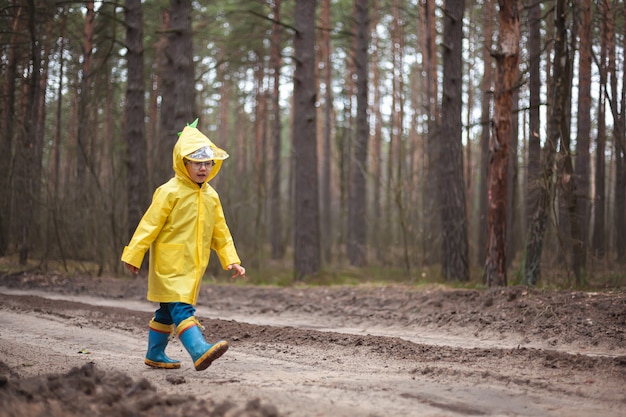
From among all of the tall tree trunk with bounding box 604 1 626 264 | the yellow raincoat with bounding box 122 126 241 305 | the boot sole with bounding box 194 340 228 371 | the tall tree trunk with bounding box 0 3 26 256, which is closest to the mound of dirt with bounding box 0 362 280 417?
the boot sole with bounding box 194 340 228 371

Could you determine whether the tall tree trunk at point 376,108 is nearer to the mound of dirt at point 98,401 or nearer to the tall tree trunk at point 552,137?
the tall tree trunk at point 552,137

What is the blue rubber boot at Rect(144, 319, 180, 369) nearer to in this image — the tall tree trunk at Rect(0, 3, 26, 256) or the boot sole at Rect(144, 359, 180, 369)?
the boot sole at Rect(144, 359, 180, 369)

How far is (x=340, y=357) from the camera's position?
21.8 feet

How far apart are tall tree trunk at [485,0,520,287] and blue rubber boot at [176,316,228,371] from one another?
6.89 metres

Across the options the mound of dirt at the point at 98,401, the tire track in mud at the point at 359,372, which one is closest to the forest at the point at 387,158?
the tire track in mud at the point at 359,372

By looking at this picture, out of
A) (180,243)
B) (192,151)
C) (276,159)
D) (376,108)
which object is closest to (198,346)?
(180,243)

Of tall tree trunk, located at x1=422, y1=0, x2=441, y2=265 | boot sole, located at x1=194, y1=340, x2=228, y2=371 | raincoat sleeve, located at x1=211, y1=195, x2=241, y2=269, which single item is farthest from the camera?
tall tree trunk, located at x1=422, y1=0, x2=441, y2=265

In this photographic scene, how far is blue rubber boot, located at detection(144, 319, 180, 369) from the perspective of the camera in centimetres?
599

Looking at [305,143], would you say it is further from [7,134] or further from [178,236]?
[178,236]

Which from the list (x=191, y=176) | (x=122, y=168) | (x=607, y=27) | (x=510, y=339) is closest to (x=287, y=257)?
(x=122, y=168)

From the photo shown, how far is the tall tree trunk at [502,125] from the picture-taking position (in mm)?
11039

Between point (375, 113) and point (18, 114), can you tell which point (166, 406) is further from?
point (375, 113)

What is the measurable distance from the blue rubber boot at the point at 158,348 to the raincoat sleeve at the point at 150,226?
704 mm

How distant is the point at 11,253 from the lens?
58.6 feet
